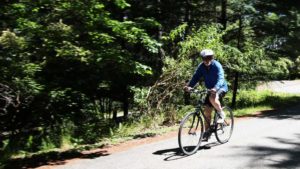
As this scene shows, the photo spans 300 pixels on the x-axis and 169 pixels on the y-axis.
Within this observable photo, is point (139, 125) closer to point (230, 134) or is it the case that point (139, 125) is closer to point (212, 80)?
point (230, 134)

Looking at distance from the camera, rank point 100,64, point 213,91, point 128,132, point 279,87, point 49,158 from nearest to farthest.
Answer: point 213,91
point 49,158
point 100,64
point 128,132
point 279,87

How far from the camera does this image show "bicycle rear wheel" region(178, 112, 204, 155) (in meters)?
8.25

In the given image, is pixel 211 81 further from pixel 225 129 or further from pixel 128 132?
pixel 128 132

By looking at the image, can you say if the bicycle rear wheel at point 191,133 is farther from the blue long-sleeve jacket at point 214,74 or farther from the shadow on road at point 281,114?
the shadow on road at point 281,114

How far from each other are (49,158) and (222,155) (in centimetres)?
363

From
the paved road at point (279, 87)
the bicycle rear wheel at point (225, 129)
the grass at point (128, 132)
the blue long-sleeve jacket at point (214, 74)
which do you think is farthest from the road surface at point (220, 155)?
the paved road at point (279, 87)

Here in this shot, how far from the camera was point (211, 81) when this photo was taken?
8836 millimetres

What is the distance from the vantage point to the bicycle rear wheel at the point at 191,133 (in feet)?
27.1

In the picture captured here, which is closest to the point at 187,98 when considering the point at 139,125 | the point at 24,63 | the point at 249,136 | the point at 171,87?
the point at 171,87

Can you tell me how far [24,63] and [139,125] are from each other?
464 cm

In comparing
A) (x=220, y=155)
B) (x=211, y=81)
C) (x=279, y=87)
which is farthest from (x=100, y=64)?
(x=279, y=87)

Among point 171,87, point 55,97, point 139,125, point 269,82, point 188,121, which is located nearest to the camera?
point 188,121

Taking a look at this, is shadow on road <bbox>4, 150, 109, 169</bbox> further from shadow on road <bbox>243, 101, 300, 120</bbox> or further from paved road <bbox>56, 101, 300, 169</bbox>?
shadow on road <bbox>243, 101, 300, 120</bbox>

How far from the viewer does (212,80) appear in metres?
8.82
